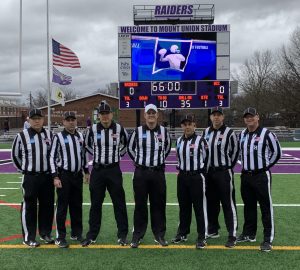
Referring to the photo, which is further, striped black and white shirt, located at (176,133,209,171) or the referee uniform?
the referee uniform

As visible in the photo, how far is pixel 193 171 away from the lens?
4777 millimetres

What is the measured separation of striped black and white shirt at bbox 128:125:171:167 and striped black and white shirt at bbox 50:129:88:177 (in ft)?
2.31

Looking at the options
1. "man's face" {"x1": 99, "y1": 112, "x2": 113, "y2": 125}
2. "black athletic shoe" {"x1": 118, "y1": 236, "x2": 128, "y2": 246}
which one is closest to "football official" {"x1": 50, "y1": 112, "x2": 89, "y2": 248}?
"man's face" {"x1": 99, "y1": 112, "x2": 113, "y2": 125}

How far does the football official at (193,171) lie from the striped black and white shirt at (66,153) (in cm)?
128

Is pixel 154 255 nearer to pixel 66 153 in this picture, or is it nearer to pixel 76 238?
pixel 76 238

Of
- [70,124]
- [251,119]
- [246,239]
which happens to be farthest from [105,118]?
[246,239]

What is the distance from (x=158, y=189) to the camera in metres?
4.88

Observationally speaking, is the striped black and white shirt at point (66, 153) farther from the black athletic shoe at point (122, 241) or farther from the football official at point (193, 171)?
the football official at point (193, 171)

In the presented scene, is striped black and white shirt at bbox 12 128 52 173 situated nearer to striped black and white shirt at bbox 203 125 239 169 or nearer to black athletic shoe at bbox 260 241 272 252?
striped black and white shirt at bbox 203 125 239 169

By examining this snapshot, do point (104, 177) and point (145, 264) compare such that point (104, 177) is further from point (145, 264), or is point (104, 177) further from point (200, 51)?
point (200, 51)

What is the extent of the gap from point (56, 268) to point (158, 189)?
4.95ft

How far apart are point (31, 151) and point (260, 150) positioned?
282cm

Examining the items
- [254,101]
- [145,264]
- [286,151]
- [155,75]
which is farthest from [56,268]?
[254,101]

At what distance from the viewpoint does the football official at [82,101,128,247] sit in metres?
4.85
